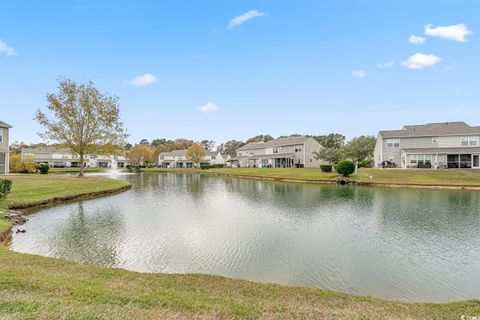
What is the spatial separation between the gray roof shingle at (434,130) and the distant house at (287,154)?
56.2 ft

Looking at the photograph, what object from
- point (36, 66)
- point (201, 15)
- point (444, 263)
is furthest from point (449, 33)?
point (36, 66)

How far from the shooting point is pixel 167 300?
4.81 meters

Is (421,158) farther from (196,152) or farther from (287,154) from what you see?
(196,152)

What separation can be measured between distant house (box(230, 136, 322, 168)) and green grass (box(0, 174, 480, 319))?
2274 inches

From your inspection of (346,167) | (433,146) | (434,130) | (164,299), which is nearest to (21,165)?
(346,167)

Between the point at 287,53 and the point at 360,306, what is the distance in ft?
105

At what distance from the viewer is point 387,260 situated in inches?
367

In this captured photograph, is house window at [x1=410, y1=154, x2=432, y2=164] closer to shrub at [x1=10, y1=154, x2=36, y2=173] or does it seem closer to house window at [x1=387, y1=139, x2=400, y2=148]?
house window at [x1=387, y1=139, x2=400, y2=148]

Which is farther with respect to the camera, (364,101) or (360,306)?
(364,101)

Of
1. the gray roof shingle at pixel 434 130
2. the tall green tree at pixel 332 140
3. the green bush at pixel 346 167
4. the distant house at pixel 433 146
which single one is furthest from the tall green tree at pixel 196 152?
the green bush at pixel 346 167

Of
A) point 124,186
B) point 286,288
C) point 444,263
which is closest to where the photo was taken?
point 286,288

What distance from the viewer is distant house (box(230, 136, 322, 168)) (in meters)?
63.2

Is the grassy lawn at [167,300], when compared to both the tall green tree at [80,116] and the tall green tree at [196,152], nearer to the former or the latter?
the tall green tree at [80,116]

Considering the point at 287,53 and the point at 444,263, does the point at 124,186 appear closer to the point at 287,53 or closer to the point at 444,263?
the point at 287,53
